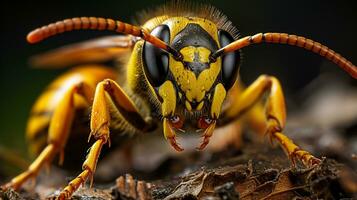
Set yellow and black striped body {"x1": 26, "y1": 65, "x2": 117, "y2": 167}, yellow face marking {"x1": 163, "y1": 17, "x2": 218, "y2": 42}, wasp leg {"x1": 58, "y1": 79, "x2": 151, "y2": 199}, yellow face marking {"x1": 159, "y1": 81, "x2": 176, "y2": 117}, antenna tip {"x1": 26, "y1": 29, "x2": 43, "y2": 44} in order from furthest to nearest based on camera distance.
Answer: yellow and black striped body {"x1": 26, "y1": 65, "x2": 117, "y2": 167} → yellow face marking {"x1": 163, "y1": 17, "x2": 218, "y2": 42} → yellow face marking {"x1": 159, "y1": 81, "x2": 176, "y2": 117} → wasp leg {"x1": 58, "y1": 79, "x2": 151, "y2": 199} → antenna tip {"x1": 26, "y1": 29, "x2": 43, "y2": 44}

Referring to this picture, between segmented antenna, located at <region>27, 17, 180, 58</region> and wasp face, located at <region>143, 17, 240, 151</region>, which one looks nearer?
segmented antenna, located at <region>27, 17, 180, 58</region>

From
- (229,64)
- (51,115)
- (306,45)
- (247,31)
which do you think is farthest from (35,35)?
(247,31)

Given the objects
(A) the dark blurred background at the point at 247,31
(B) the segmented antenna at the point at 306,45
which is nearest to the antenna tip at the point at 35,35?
(B) the segmented antenna at the point at 306,45

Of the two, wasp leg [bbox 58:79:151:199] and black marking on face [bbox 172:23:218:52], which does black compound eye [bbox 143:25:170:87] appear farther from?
wasp leg [bbox 58:79:151:199]

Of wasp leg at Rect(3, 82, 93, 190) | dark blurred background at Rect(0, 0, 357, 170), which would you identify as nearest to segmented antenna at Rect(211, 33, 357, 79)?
wasp leg at Rect(3, 82, 93, 190)

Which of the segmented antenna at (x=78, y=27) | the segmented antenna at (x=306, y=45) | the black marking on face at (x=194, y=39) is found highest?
the black marking on face at (x=194, y=39)

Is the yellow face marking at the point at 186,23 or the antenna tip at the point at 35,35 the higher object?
the yellow face marking at the point at 186,23

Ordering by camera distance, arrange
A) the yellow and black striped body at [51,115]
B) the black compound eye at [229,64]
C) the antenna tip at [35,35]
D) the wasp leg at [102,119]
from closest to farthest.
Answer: the antenna tip at [35,35]
the wasp leg at [102,119]
the black compound eye at [229,64]
the yellow and black striped body at [51,115]

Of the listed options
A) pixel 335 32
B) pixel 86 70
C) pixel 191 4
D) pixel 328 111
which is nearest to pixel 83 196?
pixel 191 4

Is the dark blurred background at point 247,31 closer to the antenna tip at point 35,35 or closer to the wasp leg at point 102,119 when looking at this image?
the wasp leg at point 102,119
